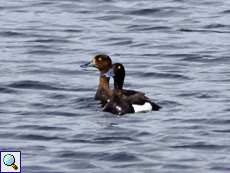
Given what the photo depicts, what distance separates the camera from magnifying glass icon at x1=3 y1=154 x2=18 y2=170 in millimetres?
8793

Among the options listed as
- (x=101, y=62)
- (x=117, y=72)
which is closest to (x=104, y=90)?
(x=101, y=62)

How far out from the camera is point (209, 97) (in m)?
13.5

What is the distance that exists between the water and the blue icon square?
12 centimetres

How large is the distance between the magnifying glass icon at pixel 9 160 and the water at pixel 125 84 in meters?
0.15

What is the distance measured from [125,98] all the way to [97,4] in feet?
52.3

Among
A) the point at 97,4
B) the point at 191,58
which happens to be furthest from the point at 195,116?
the point at 97,4

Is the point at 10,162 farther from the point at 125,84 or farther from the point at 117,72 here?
the point at 125,84

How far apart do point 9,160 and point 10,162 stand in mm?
100

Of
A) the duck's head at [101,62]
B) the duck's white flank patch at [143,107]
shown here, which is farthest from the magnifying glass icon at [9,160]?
the duck's head at [101,62]

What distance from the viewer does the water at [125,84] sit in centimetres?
940

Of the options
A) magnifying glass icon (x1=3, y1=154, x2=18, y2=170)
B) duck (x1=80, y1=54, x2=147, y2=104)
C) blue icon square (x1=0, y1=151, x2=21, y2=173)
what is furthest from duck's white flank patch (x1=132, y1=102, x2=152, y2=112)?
magnifying glass icon (x1=3, y1=154, x2=18, y2=170)

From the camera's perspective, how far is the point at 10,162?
887cm

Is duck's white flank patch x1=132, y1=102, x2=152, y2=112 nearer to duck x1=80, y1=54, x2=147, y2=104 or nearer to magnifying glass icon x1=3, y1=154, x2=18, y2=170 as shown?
duck x1=80, y1=54, x2=147, y2=104

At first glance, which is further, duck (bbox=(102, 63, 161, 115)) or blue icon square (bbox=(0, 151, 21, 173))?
duck (bbox=(102, 63, 161, 115))
